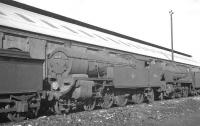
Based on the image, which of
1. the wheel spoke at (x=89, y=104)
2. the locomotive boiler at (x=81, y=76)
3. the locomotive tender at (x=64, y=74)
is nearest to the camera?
the locomotive tender at (x=64, y=74)

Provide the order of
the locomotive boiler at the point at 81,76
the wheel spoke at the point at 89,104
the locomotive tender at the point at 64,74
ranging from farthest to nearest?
the wheel spoke at the point at 89,104 → the locomotive boiler at the point at 81,76 → the locomotive tender at the point at 64,74

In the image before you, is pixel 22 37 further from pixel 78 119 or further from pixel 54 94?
pixel 78 119

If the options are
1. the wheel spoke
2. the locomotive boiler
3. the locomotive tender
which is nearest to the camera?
the locomotive tender

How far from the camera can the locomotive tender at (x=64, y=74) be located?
953cm

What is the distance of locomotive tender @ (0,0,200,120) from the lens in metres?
9.53

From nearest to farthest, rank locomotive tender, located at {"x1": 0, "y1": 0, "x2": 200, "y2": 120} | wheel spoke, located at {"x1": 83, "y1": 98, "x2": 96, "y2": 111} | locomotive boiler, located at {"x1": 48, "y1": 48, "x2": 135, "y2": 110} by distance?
locomotive tender, located at {"x1": 0, "y1": 0, "x2": 200, "y2": 120}
locomotive boiler, located at {"x1": 48, "y1": 48, "x2": 135, "y2": 110}
wheel spoke, located at {"x1": 83, "y1": 98, "x2": 96, "y2": 111}

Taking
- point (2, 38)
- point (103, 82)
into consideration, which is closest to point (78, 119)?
point (103, 82)

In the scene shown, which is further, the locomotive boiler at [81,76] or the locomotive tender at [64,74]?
the locomotive boiler at [81,76]

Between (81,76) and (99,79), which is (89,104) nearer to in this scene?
(99,79)

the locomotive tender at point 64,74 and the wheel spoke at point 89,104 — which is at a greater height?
the locomotive tender at point 64,74

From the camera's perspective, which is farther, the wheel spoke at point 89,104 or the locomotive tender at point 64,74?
the wheel spoke at point 89,104

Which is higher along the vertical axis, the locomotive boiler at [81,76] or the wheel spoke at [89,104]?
the locomotive boiler at [81,76]

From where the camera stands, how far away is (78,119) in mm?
9500

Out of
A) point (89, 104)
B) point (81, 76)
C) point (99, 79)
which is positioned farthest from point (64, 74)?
point (89, 104)
